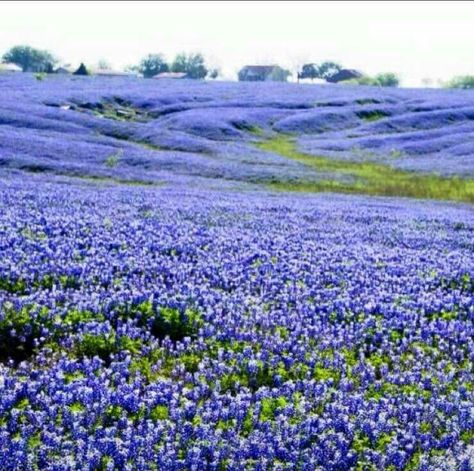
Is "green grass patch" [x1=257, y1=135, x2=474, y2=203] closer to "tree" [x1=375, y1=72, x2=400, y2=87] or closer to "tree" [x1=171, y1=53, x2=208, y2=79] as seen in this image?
"tree" [x1=375, y1=72, x2=400, y2=87]

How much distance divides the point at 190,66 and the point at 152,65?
832cm

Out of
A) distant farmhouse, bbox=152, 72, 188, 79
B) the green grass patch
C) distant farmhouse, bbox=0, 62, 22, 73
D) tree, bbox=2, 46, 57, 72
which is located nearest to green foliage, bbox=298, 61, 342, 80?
distant farmhouse, bbox=152, 72, 188, 79

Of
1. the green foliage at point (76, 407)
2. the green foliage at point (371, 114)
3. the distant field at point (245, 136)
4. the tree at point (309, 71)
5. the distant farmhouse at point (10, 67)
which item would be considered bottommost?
the green foliage at point (76, 407)

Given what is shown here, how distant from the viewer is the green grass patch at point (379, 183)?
3741 cm

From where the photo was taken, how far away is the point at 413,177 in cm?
4441

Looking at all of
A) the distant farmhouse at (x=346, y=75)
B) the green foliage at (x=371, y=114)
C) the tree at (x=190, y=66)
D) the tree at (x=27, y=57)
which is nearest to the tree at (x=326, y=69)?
the distant farmhouse at (x=346, y=75)

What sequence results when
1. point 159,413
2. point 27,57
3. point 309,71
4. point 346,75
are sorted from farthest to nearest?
point 309,71 → point 27,57 → point 346,75 → point 159,413

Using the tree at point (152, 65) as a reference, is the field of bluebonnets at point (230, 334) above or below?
below

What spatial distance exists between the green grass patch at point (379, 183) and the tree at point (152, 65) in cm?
13707

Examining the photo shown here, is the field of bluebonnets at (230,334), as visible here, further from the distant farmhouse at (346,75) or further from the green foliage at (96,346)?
the distant farmhouse at (346,75)

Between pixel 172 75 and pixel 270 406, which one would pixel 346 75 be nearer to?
pixel 172 75

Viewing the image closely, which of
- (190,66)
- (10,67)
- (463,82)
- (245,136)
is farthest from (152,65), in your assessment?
(245,136)

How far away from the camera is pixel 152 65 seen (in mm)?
186375

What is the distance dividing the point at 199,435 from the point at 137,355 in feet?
7.97
